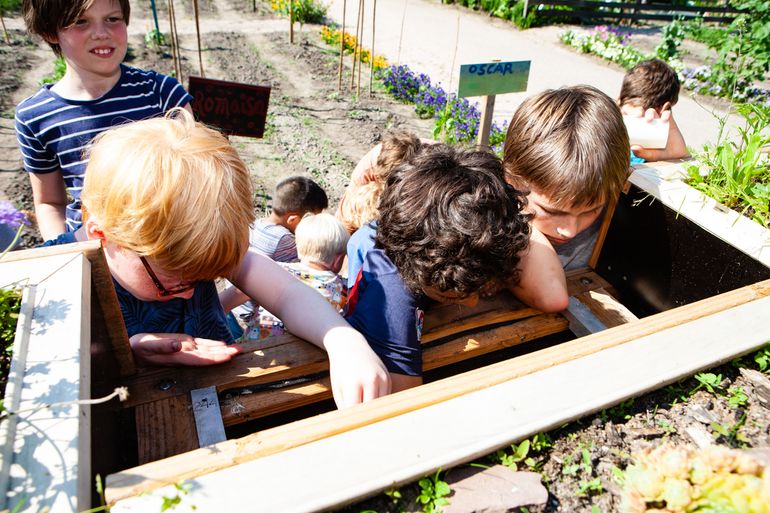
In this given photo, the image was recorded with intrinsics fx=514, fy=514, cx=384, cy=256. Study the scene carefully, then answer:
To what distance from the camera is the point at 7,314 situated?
0.98 metres

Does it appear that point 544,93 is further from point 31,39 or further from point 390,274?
point 31,39

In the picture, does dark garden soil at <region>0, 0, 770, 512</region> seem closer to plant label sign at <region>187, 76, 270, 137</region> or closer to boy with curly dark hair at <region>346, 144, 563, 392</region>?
boy with curly dark hair at <region>346, 144, 563, 392</region>

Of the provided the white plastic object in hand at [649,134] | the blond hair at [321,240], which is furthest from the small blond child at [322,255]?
the white plastic object in hand at [649,134]

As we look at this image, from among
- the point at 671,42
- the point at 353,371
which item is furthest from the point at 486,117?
the point at 671,42

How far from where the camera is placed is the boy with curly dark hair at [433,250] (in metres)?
1.47

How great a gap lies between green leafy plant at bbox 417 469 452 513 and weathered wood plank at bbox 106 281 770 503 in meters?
0.13

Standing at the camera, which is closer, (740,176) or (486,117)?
(740,176)

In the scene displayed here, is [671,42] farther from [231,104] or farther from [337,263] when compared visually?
[337,263]

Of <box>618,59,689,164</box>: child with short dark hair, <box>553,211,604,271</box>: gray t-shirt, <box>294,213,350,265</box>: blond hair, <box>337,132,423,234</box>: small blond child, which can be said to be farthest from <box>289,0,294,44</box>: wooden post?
<box>553,211,604,271</box>: gray t-shirt

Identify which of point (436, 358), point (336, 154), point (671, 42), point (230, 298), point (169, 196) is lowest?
point (336, 154)

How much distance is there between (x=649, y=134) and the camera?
10.3 feet

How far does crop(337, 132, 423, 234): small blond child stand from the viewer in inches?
106

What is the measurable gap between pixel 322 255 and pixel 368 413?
183 cm

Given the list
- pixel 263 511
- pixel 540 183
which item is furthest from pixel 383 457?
pixel 540 183
